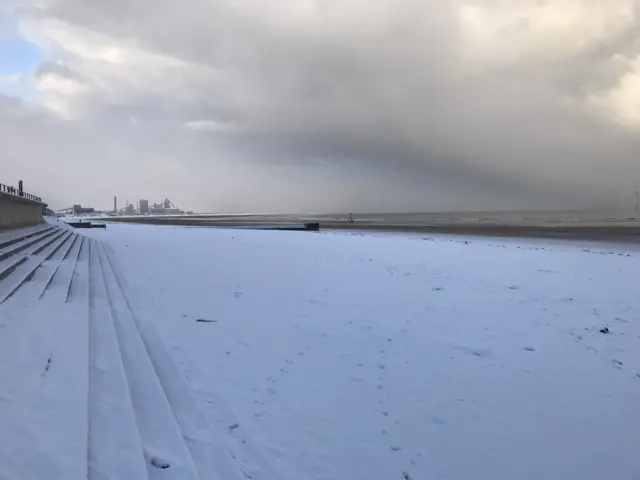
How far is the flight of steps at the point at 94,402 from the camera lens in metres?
3.42

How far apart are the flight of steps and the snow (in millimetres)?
61

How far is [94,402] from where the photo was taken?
4410 millimetres

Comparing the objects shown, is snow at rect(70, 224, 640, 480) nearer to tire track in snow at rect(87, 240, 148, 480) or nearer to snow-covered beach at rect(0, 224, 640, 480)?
snow-covered beach at rect(0, 224, 640, 480)

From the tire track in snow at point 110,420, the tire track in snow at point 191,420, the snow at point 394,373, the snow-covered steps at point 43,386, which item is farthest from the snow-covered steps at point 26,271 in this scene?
the tire track in snow at point 191,420

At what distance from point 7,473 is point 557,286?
1294cm

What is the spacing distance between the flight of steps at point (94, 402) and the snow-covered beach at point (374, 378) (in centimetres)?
Result: 3

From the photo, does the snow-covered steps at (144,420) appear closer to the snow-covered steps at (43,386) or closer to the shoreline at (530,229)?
the snow-covered steps at (43,386)

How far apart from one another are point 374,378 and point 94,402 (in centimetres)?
345

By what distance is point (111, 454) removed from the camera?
3562 millimetres

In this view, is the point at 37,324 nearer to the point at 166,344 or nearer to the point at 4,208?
the point at 166,344

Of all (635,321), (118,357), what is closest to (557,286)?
(635,321)

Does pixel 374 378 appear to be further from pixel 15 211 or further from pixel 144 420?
pixel 15 211

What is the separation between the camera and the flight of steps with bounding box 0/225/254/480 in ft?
11.2

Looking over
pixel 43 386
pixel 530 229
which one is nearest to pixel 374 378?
pixel 43 386
